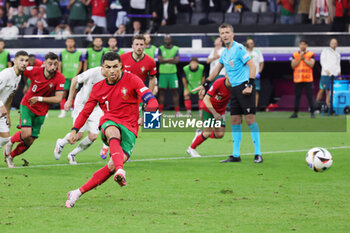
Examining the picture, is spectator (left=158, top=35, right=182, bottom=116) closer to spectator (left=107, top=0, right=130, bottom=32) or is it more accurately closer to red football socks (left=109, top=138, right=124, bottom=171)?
spectator (left=107, top=0, right=130, bottom=32)

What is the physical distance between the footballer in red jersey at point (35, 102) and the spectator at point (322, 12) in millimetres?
12516

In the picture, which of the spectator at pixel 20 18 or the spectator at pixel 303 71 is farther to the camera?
the spectator at pixel 20 18

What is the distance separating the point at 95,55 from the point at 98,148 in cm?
775

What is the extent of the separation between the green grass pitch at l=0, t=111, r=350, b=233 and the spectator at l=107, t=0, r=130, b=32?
1078 centimetres

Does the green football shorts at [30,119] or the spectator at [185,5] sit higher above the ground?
the spectator at [185,5]

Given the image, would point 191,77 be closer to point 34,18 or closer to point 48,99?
point 34,18

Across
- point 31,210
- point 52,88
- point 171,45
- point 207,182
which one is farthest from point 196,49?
point 31,210

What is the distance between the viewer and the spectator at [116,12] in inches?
898

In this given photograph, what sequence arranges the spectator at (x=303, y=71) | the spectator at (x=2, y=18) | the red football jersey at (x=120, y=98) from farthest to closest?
the spectator at (x=2, y=18)
the spectator at (x=303, y=71)
the red football jersey at (x=120, y=98)

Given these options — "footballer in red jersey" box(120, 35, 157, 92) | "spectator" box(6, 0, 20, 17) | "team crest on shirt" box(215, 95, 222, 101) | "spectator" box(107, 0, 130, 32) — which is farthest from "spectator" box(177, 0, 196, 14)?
"team crest on shirt" box(215, 95, 222, 101)

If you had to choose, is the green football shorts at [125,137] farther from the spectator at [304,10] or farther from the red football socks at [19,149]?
the spectator at [304,10]

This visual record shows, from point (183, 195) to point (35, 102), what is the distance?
3.42 meters

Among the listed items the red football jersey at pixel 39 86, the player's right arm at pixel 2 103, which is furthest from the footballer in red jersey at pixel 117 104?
the red football jersey at pixel 39 86

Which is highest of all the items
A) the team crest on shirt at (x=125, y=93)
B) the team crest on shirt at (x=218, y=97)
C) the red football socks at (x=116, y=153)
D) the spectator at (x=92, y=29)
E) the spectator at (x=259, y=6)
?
the team crest on shirt at (x=125, y=93)
